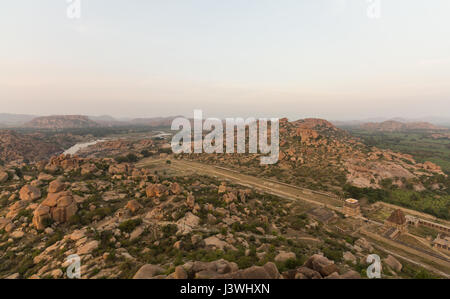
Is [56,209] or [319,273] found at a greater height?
[319,273]

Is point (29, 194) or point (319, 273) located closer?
point (319, 273)

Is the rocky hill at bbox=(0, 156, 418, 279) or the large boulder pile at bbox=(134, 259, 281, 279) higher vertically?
the large boulder pile at bbox=(134, 259, 281, 279)

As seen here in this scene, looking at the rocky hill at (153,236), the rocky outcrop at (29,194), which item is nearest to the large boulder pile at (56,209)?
the rocky hill at (153,236)

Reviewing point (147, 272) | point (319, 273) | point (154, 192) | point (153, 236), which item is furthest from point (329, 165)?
point (147, 272)

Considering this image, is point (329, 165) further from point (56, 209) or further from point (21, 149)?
point (21, 149)

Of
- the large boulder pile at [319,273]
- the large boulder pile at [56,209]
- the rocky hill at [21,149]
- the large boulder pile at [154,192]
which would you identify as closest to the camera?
the large boulder pile at [319,273]

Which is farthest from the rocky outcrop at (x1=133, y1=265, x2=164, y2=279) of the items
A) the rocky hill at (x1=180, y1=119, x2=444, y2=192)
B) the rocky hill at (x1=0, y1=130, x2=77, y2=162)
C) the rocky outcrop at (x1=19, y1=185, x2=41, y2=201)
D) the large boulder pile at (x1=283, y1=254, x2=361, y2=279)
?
the rocky hill at (x1=0, y1=130, x2=77, y2=162)

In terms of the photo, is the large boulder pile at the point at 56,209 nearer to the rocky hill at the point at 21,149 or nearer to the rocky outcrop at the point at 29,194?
the rocky outcrop at the point at 29,194

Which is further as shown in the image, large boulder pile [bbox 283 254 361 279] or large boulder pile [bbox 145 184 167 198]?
large boulder pile [bbox 145 184 167 198]

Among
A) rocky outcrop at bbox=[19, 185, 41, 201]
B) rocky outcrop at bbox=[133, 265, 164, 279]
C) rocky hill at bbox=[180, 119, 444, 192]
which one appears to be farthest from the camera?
rocky hill at bbox=[180, 119, 444, 192]

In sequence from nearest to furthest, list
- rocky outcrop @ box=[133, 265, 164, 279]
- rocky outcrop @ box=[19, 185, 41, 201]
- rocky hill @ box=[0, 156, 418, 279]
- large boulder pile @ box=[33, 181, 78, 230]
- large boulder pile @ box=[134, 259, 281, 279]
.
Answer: large boulder pile @ box=[134, 259, 281, 279] < rocky outcrop @ box=[133, 265, 164, 279] < rocky hill @ box=[0, 156, 418, 279] < large boulder pile @ box=[33, 181, 78, 230] < rocky outcrop @ box=[19, 185, 41, 201]

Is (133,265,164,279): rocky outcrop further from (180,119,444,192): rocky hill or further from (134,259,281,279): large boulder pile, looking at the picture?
(180,119,444,192): rocky hill
